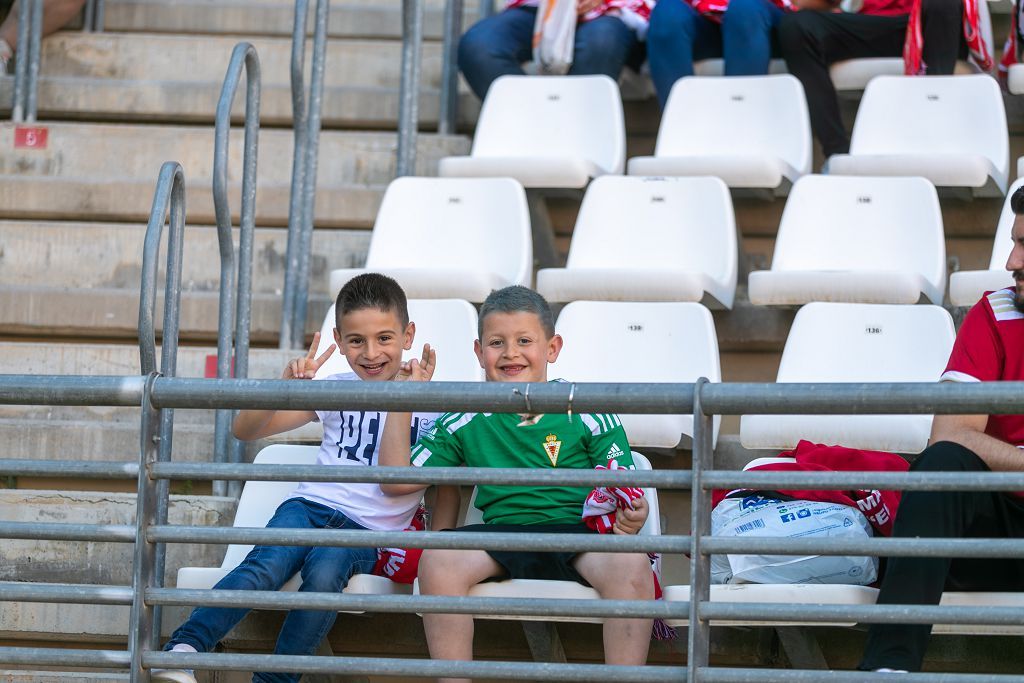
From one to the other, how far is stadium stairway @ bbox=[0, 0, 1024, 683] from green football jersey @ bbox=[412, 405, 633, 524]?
27 cm

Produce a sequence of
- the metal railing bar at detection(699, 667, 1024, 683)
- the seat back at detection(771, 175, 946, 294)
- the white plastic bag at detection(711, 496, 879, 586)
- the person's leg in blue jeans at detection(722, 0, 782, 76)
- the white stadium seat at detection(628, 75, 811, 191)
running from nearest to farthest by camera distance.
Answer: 1. the metal railing bar at detection(699, 667, 1024, 683)
2. the white plastic bag at detection(711, 496, 879, 586)
3. the seat back at detection(771, 175, 946, 294)
4. the white stadium seat at detection(628, 75, 811, 191)
5. the person's leg in blue jeans at detection(722, 0, 782, 76)

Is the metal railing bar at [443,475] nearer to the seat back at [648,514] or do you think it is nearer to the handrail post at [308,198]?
the seat back at [648,514]

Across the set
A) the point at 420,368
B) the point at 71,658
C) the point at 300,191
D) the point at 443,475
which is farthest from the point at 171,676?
the point at 300,191

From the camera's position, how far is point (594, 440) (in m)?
3.03

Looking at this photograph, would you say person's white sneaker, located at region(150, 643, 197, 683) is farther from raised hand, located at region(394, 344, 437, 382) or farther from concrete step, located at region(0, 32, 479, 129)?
concrete step, located at region(0, 32, 479, 129)

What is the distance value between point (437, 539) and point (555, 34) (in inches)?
121

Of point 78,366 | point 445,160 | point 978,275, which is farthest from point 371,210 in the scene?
point 978,275

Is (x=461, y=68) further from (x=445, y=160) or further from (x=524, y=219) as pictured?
(x=524, y=219)

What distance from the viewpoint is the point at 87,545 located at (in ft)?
10.9

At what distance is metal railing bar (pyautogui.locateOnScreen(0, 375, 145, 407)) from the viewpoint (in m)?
2.35

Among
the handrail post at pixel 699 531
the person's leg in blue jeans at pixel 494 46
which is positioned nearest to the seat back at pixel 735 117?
the person's leg in blue jeans at pixel 494 46

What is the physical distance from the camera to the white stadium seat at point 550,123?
4789 mm

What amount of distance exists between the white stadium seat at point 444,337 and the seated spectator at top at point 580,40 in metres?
1.56

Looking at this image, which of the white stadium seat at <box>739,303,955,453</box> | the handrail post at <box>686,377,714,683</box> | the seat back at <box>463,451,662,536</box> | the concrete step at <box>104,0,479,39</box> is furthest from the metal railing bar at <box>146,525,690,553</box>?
the concrete step at <box>104,0,479,39</box>
